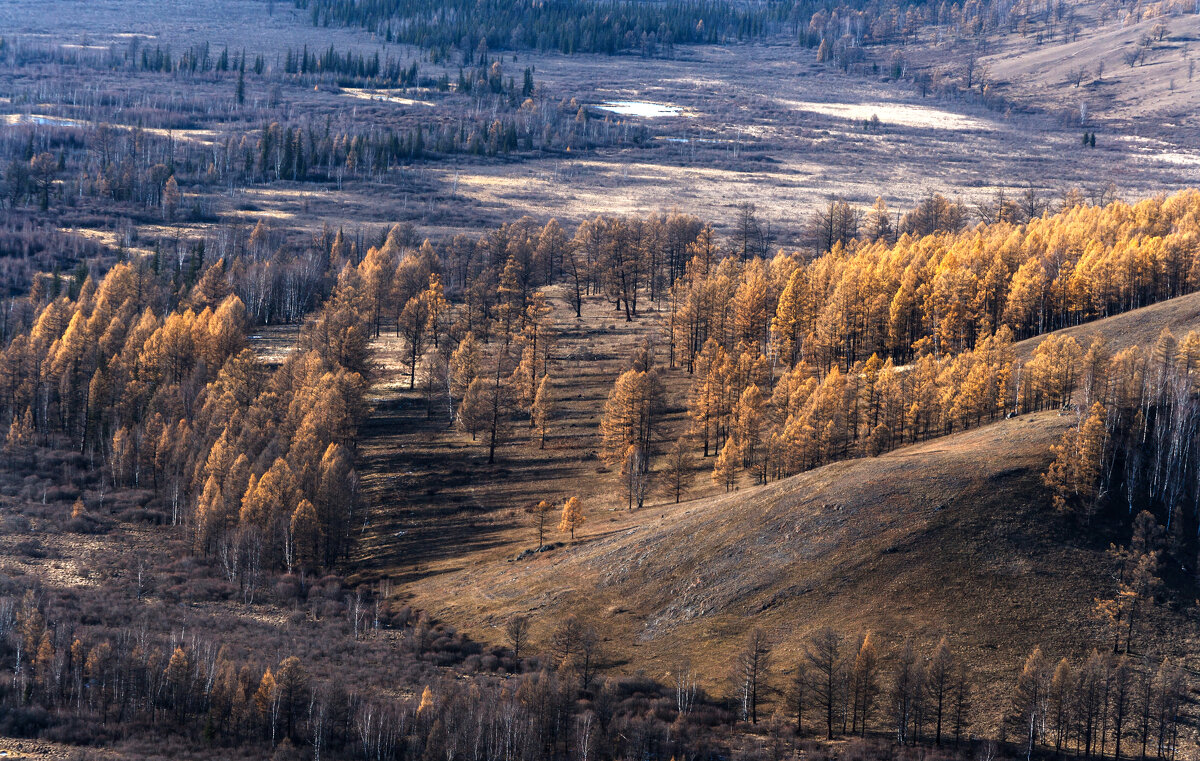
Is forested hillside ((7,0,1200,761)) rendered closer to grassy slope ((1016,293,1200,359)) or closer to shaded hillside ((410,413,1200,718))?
shaded hillside ((410,413,1200,718))

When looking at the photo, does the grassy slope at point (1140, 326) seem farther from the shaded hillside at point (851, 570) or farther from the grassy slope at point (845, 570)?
the shaded hillside at point (851, 570)

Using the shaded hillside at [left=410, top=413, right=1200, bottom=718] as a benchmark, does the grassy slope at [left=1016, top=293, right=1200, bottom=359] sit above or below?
above

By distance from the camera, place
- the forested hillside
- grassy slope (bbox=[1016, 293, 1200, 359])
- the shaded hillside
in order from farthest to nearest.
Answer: grassy slope (bbox=[1016, 293, 1200, 359]) < the shaded hillside < the forested hillside

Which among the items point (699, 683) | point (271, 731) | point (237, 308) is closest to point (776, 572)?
point (699, 683)

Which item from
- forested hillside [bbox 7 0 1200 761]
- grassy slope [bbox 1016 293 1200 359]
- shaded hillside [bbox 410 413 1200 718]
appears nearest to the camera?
forested hillside [bbox 7 0 1200 761]

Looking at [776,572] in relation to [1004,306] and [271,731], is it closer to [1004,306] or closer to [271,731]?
[271,731]

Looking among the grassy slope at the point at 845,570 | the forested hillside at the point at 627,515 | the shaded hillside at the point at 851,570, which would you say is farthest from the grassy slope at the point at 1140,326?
the shaded hillside at the point at 851,570

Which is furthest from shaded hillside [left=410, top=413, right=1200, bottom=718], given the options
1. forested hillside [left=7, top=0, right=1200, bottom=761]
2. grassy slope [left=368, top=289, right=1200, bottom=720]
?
forested hillside [left=7, top=0, right=1200, bottom=761]

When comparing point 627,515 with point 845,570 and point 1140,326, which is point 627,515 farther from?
point 1140,326

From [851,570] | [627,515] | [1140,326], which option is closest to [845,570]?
[851,570]
